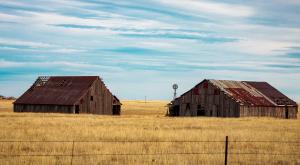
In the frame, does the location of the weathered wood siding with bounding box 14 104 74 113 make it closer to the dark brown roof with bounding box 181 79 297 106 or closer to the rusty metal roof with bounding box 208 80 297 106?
the dark brown roof with bounding box 181 79 297 106

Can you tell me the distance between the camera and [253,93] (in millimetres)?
72812

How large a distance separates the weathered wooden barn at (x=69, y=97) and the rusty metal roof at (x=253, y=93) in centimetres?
1478

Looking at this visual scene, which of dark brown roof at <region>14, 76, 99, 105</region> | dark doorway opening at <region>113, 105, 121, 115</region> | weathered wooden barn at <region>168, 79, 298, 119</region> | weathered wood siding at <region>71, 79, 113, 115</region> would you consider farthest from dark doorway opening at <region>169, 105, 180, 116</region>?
dark brown roof at <region>14, 76, 99, 105</region>

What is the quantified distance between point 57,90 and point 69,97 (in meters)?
3.64

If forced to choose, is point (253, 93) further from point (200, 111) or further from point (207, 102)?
point (200, 111)

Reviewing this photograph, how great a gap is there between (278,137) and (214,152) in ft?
31.5

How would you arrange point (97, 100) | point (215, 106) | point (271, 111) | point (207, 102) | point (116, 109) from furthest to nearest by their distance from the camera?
1. point (116, 109)
2. point (271, 111)
3. point (97, 100)
4. point (207, 102)
5. point (215, 106)

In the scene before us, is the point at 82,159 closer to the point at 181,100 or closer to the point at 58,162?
the point at 58,162

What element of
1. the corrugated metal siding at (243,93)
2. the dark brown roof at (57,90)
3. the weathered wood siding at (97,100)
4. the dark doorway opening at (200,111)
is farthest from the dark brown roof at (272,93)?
the dark brown roof at (57,90)

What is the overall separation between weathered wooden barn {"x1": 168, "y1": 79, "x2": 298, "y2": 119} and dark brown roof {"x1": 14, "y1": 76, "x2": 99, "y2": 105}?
12.8 meters

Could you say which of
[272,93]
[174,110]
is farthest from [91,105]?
[272,93]

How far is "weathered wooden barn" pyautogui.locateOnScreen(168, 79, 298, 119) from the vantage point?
221ft

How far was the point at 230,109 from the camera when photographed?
67000 mm

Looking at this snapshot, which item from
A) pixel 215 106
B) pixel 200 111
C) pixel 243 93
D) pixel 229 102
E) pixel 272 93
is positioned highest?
pixel 272 93
